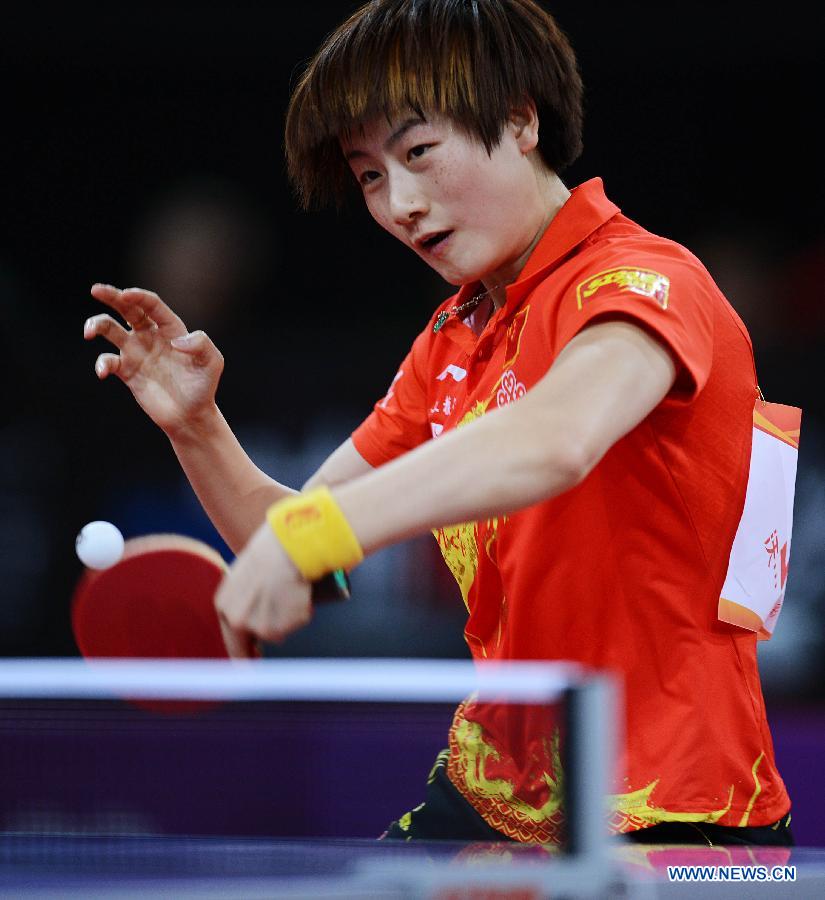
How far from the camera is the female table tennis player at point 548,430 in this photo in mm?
1386

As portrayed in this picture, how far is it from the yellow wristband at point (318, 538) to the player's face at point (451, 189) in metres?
0.66

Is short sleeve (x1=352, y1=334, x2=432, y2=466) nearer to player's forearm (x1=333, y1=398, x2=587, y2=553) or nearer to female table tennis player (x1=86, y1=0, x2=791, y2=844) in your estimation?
female table tennis player (x1=86, y1=0, x2=791, y2=844)

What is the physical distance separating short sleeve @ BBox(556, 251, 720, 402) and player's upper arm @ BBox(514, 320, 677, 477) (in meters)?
0.02

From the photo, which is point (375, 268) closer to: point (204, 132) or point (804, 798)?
point (204, 132)

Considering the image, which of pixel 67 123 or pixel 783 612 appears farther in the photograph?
pixel 67 123

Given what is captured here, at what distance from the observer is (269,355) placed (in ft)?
14.3

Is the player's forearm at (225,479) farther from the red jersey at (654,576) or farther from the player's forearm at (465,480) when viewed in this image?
the player's forearm at (465,480)

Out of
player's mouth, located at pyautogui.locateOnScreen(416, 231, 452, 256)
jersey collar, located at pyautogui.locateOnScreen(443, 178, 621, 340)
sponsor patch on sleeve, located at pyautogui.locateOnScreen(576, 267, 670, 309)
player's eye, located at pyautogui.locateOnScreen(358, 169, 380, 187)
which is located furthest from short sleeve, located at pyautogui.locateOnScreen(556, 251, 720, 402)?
player's eye, located at pyautogui.locateOnScreen(358, 169, 380, 187)

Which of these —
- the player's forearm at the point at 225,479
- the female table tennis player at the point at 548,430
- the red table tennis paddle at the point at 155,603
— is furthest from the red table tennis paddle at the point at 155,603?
the female table tennis player at the point at 548,430

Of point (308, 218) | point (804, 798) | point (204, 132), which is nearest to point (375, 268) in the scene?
point (308, 218)

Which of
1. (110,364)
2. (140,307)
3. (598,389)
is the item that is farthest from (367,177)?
(598,389)

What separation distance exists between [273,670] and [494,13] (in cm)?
107

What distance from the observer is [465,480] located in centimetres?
130

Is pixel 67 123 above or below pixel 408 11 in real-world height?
above
